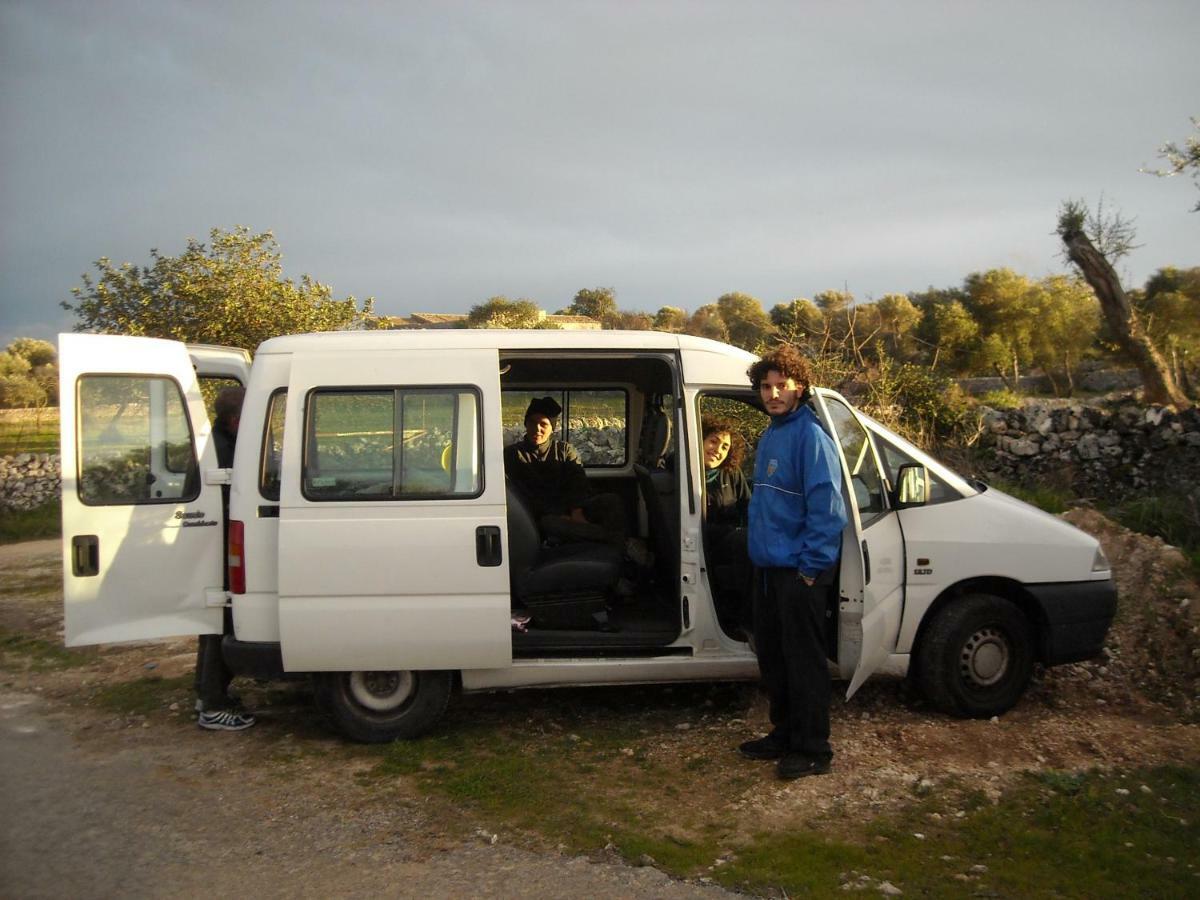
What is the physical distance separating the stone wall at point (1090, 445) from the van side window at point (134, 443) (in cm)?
1032

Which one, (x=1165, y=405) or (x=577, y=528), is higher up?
(x=1165, y=405)

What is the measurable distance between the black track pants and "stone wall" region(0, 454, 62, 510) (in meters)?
15.8

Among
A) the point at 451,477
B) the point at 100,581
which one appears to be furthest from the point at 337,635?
the point at 100,581

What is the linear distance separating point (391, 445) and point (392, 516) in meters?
0.37

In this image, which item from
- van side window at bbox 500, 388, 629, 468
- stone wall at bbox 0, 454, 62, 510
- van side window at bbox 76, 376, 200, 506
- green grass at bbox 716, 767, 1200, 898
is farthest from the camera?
stone wall at bbox 0, 454, 62, 510

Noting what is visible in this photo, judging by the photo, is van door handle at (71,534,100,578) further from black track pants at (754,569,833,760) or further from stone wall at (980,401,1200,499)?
stone wall at (980,401,1200,499)

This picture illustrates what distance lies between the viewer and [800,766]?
490 cm

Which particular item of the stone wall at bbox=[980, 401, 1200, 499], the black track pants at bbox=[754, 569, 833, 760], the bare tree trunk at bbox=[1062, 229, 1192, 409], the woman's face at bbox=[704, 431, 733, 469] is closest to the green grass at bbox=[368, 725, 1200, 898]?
the black track pants at bbox=[754, 569, 833, 760]

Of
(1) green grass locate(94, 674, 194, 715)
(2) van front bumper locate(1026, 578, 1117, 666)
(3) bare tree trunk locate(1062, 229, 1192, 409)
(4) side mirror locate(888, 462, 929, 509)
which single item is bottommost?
(1) green grass locate(94, 674, 194, 715)

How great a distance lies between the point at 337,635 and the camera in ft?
17.0

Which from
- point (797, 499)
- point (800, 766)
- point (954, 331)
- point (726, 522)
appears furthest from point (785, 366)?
point (954, 331)

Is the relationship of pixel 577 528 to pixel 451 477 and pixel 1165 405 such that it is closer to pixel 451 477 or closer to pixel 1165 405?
pixel 451 477

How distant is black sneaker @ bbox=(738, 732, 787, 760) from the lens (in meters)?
5.16

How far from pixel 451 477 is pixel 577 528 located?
1.43 m
